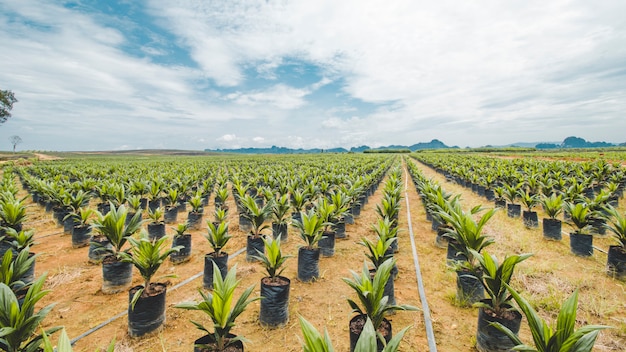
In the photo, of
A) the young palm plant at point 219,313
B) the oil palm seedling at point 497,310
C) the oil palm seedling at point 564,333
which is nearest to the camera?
the oil palm seedling at point 564,333

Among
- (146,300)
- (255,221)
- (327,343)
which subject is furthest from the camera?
(255,221)

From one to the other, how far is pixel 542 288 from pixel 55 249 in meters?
9.27

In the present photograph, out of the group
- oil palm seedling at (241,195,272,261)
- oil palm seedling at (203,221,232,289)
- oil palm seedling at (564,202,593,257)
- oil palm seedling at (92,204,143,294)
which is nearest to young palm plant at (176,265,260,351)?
oil palm seedling at (203,221,232,289)

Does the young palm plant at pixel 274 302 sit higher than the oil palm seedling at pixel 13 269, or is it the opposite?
the oil palm seedling at pixel 13 269

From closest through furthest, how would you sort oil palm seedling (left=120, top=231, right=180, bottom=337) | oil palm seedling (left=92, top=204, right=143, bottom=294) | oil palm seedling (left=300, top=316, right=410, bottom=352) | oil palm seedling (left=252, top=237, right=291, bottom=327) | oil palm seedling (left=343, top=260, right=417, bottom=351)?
oil palm seedling (left=300, top=316, right=410, bottom=352), oil palm seedling (left=343, top=260, right=417, bottom=351), oil palm seedling (left=120, top=231, right=180, bottom=337), oil palm seedling (left=252, top=237, right=291, bottom=327), oil palm seedling (left=92, top=204, right=143, bottom=294)

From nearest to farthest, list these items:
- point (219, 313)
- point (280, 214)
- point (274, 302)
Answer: point (219, 313) < point (274, 302) < point (280, 214)

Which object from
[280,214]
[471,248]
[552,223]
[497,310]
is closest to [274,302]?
[497,310]

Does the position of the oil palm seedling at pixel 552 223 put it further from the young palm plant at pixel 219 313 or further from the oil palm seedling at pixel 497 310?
the young palm plant at pixel 219 313

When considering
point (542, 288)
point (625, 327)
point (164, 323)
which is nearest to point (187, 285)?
point (164, 323)

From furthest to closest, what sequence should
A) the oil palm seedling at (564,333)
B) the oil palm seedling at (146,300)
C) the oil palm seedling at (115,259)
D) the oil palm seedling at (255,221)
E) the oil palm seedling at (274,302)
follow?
the oil palm seedling at (255,221), the oil palm seedling at (115,259), the oil palm seedling at (274,302), the oil palm seedling at (146,300), the oil palm seedling at (564,333)

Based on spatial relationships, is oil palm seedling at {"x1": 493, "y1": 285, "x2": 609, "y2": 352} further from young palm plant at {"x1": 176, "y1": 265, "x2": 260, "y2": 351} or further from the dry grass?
the dry grass

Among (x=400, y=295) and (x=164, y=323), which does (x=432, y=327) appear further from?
(x=164, y=323)

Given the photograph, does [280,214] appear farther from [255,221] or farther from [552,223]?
[552,223]

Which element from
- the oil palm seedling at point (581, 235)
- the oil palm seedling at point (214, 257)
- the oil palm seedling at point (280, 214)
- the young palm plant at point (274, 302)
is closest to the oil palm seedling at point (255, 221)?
the oil palm seedling at point (280, 214)
